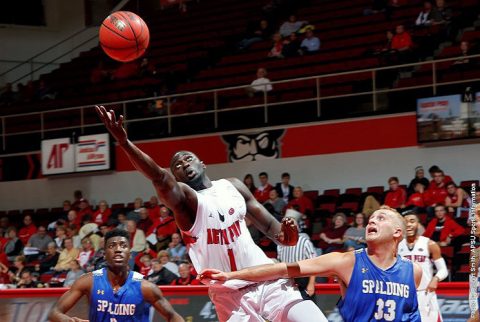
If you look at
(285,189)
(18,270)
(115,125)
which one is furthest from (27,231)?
(115,125)

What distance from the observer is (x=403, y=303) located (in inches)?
191

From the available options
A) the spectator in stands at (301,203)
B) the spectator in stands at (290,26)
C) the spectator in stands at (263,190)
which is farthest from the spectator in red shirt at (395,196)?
the spectator in stands at (290,26)

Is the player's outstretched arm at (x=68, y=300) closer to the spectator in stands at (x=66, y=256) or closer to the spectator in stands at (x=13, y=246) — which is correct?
the spectator in stands at (x=66, y=256)

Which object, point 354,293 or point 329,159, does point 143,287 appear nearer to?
point 354,293

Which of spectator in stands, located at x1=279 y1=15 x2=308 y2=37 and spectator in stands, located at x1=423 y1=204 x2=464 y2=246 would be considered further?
→ spectator in stands, located at x1=279 y1=15 x2=308 y2=37

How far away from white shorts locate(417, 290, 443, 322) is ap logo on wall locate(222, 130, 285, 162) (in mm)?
8249

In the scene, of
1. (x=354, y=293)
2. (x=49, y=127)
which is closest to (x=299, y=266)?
(x=354, y=293)

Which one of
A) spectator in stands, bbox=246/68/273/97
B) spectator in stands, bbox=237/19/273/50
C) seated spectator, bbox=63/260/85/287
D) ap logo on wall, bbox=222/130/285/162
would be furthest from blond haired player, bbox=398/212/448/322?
spectator in stands, bbox=237/19/273/50

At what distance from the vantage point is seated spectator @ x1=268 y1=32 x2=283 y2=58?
1830 centimetres

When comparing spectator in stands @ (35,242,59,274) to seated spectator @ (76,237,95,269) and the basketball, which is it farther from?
the basketball

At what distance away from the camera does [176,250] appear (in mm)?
13422

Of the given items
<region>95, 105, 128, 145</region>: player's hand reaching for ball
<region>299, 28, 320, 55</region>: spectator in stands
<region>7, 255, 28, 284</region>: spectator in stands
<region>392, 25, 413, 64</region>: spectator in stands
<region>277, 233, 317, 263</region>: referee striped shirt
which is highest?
<region>299, 28, 320, 55</region>: spectator in stands

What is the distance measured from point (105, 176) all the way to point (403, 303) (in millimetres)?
14724

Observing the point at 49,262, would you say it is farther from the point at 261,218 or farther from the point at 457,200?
the point at 261,218
